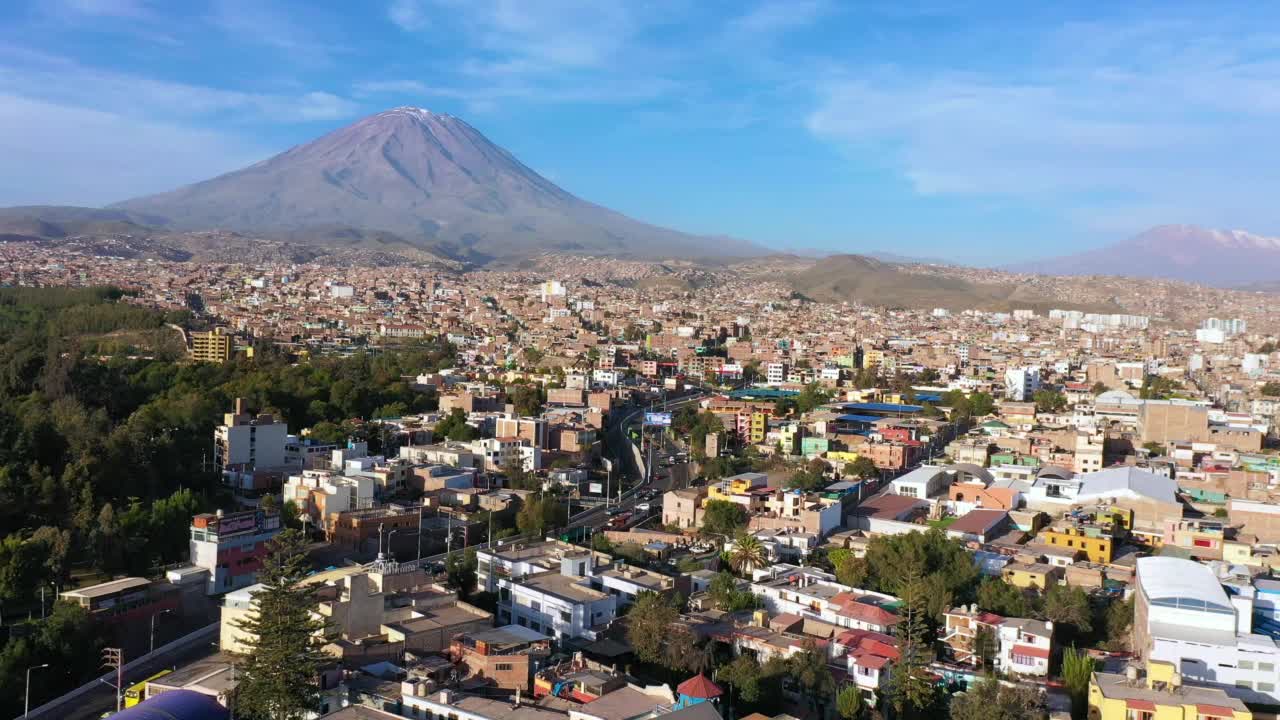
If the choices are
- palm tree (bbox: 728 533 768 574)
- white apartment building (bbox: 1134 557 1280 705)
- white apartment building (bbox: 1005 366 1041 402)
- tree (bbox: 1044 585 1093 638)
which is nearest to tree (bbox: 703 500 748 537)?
palm tree (bbox: 728 533 768 574)

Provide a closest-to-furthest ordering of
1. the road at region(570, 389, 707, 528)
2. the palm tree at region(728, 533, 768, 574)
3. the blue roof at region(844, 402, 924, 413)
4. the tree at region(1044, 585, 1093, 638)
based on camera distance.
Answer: the tree at region(1044, 585, 1093, 638), the palm tree at region(728, 533, 768, 574), the road at region(570, 389, 707, 528), the blue roof at region(844, 402, 924, 413)

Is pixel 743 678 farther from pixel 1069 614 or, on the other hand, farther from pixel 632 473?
pixel 632 473

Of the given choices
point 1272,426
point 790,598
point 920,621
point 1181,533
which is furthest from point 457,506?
point 1272,426

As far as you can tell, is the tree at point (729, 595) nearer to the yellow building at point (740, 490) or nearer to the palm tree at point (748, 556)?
the palm tree at point (748, 556)

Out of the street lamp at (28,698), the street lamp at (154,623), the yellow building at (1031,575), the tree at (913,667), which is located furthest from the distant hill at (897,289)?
the street lamp at (28,698)

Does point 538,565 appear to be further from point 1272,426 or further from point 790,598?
point 1272,426

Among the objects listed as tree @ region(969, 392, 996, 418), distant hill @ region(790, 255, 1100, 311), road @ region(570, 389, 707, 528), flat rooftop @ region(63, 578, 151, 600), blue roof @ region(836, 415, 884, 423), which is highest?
distant hill @ region(790, 255, 1100, 311)

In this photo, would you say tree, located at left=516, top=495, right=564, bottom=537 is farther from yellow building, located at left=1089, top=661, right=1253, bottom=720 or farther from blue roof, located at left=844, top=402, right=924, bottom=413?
blue roof, located at left=844, top=402, right=924, bottom=413
